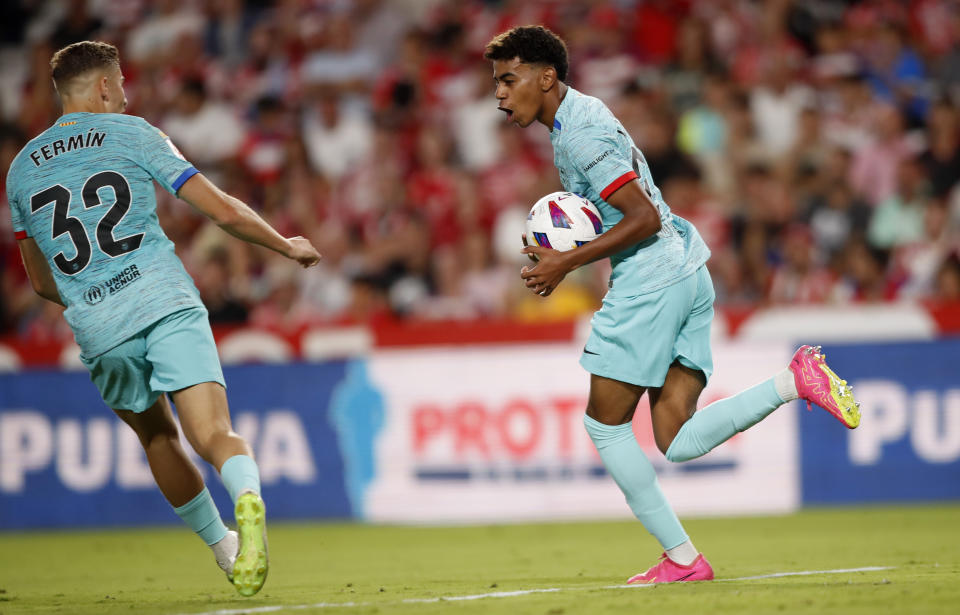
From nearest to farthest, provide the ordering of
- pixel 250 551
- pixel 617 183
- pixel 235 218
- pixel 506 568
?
pixel 250 551, pixel 235 218, pixel 617 183, pixel 506 568

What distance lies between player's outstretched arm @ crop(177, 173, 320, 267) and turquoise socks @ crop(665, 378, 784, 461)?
1727 mm

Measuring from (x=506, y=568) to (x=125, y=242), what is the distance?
282 cm

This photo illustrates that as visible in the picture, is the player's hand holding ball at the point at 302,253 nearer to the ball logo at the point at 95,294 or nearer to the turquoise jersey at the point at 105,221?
the turquoise jersey at the point at 105,221

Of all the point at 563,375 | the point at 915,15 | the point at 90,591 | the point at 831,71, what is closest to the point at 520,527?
the point at 563,375

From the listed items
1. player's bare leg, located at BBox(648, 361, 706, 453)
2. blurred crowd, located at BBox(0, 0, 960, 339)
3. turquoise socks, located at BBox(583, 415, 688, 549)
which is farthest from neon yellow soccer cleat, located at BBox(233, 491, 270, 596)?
blurred crowd, located at BBox(0, 0, 960, 339)

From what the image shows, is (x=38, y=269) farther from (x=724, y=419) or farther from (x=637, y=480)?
(x=724, y=419)

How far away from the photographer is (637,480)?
18.2 feet

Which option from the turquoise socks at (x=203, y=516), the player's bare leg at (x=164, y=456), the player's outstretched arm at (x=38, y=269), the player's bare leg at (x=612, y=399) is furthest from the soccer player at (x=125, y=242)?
the player's bare leg at (x=612, y=399)

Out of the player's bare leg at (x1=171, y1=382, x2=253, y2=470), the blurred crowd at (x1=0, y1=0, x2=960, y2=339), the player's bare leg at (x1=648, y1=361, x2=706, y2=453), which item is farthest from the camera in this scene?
the blurred crowd at (x1=0, y1=0, x2=960, y2=339)

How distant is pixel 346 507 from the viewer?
1080 cm

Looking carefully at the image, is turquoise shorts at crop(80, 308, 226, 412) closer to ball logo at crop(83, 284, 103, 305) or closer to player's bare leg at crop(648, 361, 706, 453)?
ball logo at crop(83, 284, 103, 305)

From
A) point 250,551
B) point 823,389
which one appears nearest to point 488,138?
point 823,389

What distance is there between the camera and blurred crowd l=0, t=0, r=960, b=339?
449 inches

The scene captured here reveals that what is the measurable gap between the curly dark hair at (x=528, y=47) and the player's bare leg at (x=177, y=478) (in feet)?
6.80
